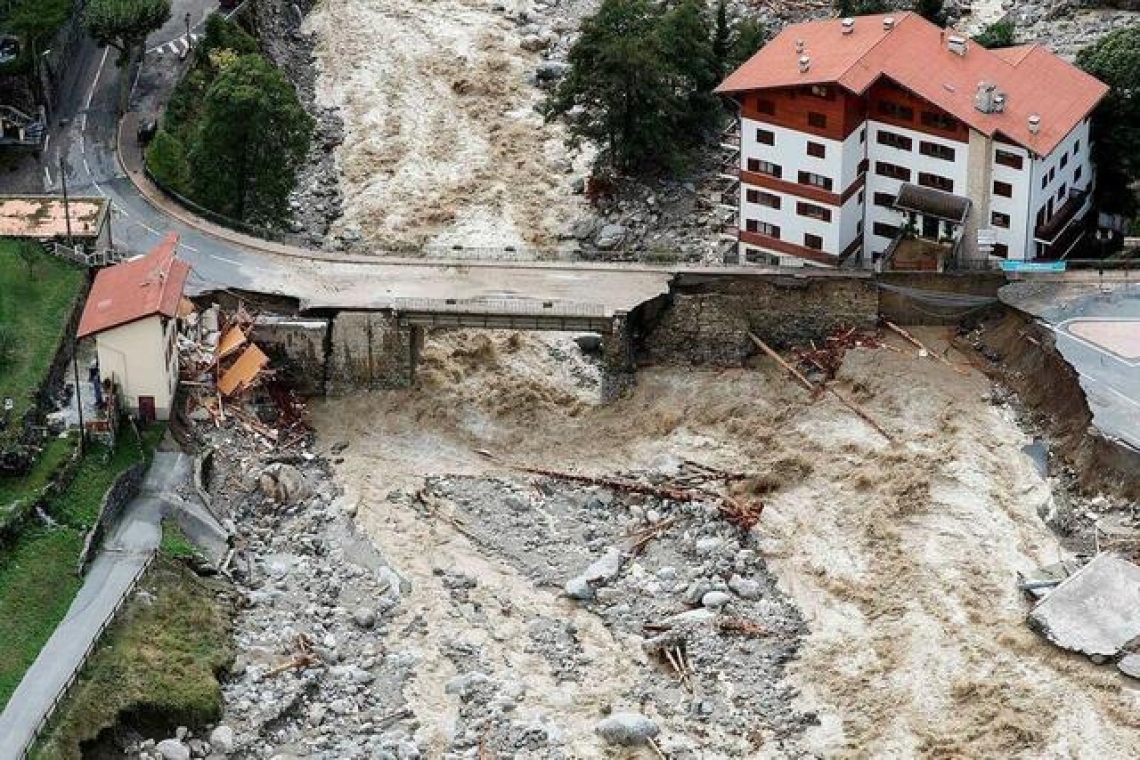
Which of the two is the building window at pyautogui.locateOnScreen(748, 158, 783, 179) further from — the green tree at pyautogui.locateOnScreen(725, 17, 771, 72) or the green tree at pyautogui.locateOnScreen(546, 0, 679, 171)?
the green tree at pyautogui.locateOnScreen(725, 17, 771, 72)

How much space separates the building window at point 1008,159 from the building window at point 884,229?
5633 mm

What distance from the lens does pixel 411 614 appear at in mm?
74750

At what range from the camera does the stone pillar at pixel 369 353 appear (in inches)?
3479

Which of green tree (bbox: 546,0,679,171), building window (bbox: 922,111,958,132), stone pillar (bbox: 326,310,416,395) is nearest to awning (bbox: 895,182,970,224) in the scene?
building window (bbox: 922,111,958,132)

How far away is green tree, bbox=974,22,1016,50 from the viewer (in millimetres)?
104875

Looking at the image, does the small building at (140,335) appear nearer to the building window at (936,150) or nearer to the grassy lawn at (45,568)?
the grassy lawn at (45,568)

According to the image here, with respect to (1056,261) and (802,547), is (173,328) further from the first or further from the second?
(1056,261)

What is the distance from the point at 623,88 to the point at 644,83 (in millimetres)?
1036

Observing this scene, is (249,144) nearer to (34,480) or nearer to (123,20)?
(123,20)

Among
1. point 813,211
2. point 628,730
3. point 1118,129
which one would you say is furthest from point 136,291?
point 1118,129

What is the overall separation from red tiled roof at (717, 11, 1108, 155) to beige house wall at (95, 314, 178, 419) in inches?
1054

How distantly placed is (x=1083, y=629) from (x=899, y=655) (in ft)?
20.5

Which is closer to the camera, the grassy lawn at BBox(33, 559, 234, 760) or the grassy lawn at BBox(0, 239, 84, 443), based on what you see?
Answer: the grassy lawn at BBox(33, 559, 234, 760)

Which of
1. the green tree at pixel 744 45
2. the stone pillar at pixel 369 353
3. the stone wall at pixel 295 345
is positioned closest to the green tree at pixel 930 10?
the green tree at pixel 744 45
